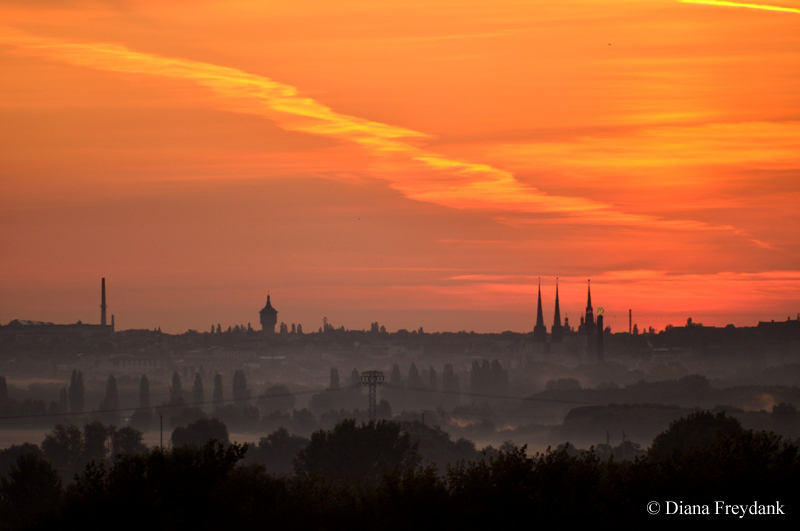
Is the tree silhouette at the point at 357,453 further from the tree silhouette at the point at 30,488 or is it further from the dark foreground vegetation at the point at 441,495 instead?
the dark foreground vegetation at the point at 441,495

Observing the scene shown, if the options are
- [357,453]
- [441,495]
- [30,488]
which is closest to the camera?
[441,495]

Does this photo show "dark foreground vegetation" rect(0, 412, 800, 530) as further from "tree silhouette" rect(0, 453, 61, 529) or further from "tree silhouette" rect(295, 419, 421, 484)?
"tree silhouette" rect(295, 419, 421, 484)

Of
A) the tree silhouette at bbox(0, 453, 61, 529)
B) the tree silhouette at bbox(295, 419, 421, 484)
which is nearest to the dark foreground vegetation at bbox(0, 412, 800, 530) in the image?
the tree silhouette at bbox(0, 453, 61, 529)

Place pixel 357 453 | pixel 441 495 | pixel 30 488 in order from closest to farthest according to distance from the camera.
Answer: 1. pixel 441 495
2. pixel 30 488
3. pixel 357 453

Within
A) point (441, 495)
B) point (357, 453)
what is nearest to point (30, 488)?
point (357, 453)

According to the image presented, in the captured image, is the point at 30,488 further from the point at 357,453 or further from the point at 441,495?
the point at 441,495

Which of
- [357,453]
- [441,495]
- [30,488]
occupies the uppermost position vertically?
[441,495]

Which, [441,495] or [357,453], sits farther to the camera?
[357,453]

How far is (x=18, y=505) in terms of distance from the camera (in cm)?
12194

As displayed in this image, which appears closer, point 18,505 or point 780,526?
point 780,526

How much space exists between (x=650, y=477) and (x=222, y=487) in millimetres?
18236

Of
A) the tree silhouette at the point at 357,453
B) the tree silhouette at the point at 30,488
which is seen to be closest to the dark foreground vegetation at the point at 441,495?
the tree silhouette at the point at 30,488

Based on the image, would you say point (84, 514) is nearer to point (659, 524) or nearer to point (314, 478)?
point (314, 478)

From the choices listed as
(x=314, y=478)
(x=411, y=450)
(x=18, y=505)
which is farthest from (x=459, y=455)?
(x=314, y=478)
